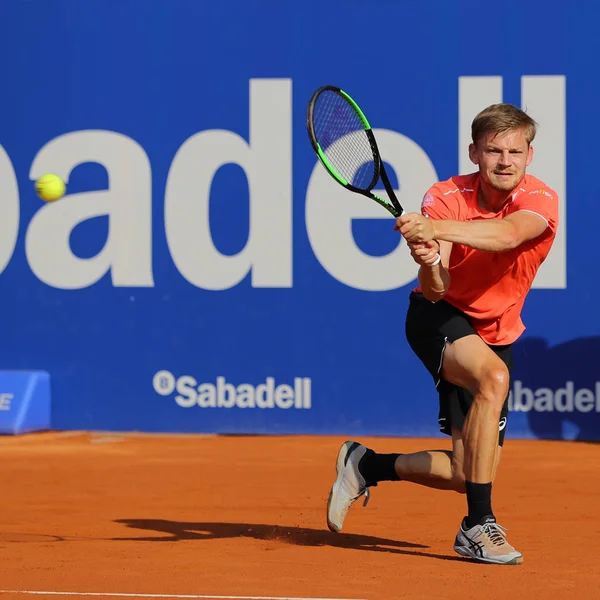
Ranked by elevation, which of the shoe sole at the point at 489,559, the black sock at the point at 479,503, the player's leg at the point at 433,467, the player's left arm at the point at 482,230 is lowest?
the shoe sole at the point at 489,559

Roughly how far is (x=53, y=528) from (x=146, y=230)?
3402 mm

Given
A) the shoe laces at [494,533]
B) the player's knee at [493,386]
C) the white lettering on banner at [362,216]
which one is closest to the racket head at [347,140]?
the player's knee at [493,386]

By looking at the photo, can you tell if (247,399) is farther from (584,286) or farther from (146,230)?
(584,286)

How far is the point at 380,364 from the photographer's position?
817 centimetres

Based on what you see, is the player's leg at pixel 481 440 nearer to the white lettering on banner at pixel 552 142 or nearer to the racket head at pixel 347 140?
the racket head at pixel 347 140

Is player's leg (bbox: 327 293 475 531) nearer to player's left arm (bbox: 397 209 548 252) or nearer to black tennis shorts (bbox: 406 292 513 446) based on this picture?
black tennis shorts (bbox: 406 292 513 446)

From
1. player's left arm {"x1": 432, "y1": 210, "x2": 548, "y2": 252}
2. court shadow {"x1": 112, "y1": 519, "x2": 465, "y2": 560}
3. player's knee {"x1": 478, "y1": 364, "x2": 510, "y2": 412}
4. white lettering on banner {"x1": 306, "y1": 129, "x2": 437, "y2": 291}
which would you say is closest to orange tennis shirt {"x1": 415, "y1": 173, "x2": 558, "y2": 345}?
player's left arm {"x1": 432, "y1": 210, "x2": 548, "y2": 252}

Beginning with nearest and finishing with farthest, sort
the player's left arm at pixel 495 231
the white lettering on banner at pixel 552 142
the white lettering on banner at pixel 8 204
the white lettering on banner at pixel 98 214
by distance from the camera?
the player's left arm at pixel 495 231 < the white lettering on banner at pixel 552 142 < the white lettering on banner at pixel 98 214 < the white lettering on banner at pixel 8 204

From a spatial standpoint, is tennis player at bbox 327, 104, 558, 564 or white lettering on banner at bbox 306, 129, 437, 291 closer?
tennis player at bbox 327, 104, 558, 564

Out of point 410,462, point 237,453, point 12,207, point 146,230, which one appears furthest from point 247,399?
point 410,462

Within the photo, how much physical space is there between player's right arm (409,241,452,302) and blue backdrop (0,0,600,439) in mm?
3785

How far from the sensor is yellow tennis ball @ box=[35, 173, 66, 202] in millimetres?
7871

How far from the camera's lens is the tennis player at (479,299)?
13.8 ft

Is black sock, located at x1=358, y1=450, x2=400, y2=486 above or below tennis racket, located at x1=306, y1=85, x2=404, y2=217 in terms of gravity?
below
